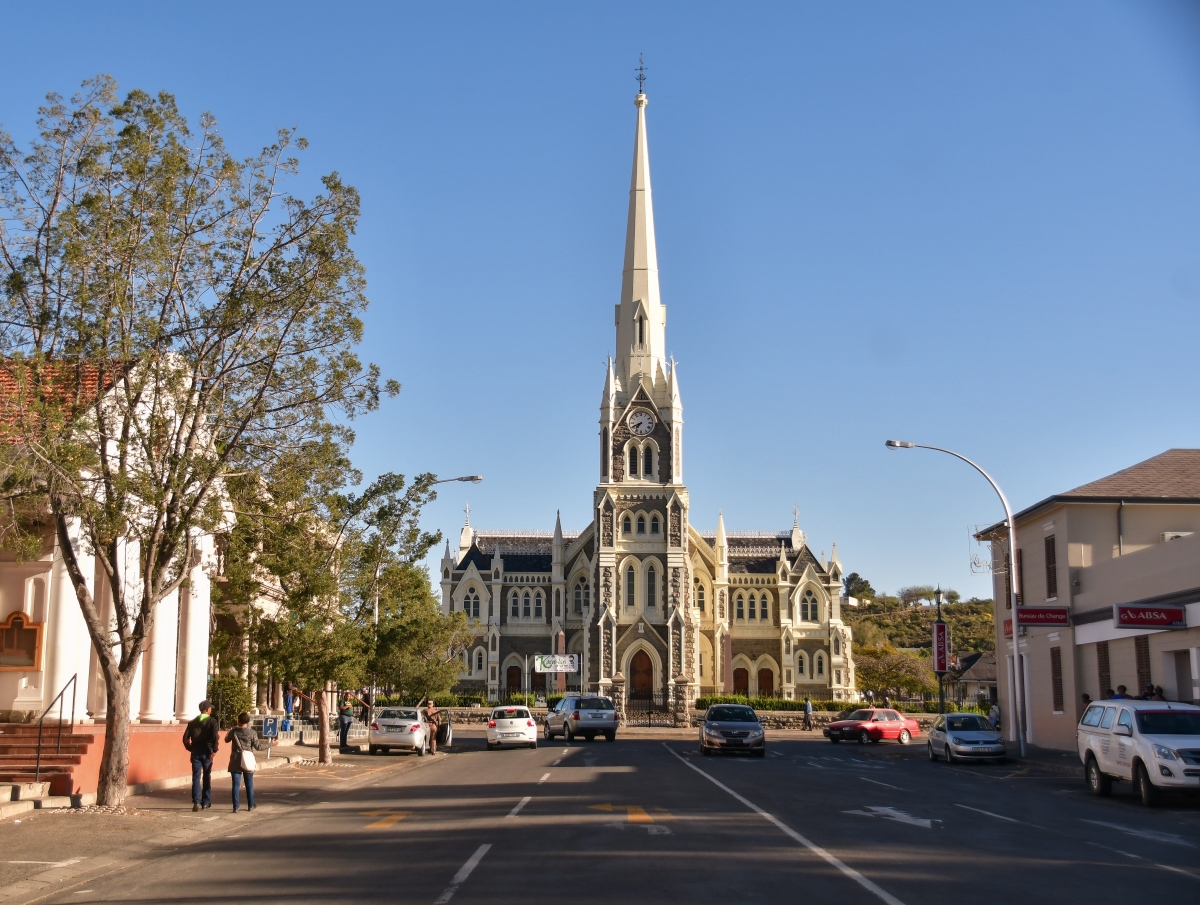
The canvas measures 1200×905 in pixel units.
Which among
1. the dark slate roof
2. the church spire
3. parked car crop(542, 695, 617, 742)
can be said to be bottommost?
parked car crop(542, 695, 617, 742)

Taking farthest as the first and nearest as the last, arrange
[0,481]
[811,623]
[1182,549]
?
[811,623] < [1182,549] < [0,481]

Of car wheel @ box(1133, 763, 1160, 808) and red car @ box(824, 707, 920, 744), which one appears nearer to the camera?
car wheel @ box(1133, 763, 1160, 808)

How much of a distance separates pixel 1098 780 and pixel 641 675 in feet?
187

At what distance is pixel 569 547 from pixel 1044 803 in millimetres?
67844

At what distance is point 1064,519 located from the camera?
34.4m

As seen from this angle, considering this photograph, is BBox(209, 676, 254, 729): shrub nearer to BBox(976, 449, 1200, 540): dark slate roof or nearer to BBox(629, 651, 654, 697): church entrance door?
BBox(976, 449, 1200, 540): dark slate roof

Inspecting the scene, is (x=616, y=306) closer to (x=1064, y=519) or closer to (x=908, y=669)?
(x=908, y=669)

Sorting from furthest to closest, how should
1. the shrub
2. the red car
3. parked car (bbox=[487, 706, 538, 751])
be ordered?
the red car, parked car (bbox=[487, 706, 538, 751]), the shrub

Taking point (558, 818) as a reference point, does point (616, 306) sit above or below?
above

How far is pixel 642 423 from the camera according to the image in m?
80.2

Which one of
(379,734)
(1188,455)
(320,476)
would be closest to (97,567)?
(320,476)

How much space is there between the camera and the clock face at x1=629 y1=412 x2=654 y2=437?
263 ft

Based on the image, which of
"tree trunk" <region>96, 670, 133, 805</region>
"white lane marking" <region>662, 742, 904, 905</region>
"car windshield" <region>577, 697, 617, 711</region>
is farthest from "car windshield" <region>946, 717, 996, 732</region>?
"tree trunk" <region>96, 670, 133, 805</region>

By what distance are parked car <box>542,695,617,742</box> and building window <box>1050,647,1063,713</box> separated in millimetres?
16476
